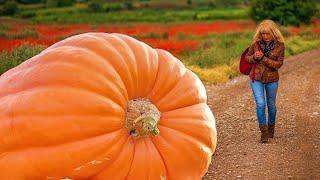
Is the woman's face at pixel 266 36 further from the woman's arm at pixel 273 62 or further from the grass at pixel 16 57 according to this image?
the grass at pixel 16 57

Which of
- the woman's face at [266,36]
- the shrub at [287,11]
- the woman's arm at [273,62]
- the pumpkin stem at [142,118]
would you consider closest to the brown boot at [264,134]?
the woman's arm at [273,62]

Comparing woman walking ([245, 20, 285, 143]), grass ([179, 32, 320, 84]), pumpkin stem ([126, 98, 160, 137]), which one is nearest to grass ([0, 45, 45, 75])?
grass ([179, 32, 320, 84])

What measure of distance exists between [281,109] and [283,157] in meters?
3.47

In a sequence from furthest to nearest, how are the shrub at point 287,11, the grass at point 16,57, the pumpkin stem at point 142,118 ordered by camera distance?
the shrub at point 287,11
the grass at point 16,57
the pumpkin stem at point 142,118

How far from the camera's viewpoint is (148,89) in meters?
4.05

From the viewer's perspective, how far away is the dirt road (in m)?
5.93

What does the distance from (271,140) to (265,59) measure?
104 centimetres

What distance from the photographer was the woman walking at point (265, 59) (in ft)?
22.9

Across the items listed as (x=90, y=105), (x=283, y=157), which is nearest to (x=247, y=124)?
(x=283, y=157)

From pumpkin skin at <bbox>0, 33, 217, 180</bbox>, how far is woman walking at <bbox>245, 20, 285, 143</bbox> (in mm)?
2939

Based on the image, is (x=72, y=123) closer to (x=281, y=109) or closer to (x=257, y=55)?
(x=257, y=55)

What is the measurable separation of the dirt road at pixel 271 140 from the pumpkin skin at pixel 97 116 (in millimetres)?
1833

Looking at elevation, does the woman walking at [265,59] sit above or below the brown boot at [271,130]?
above

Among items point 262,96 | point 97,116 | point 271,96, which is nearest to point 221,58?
point 271,96
